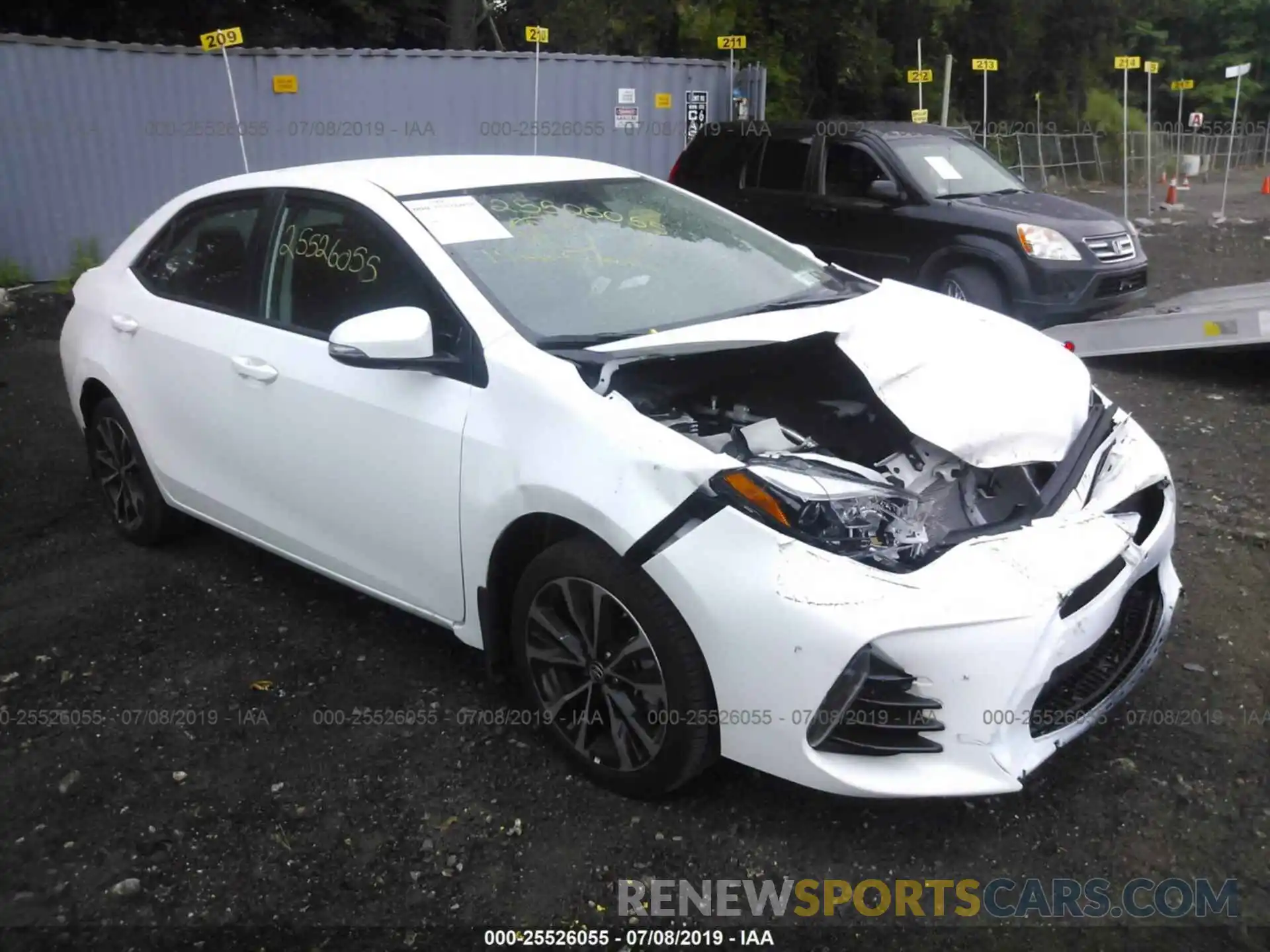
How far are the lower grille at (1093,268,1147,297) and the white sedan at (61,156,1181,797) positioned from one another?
474 cm

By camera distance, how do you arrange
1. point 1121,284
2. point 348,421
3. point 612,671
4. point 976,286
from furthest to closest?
point 976,286 → point 1121,284 → point 348,421 → point 612,671

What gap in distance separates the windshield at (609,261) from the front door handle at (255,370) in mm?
750

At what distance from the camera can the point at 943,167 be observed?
352 inches

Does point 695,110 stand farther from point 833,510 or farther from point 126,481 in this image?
point 833,510

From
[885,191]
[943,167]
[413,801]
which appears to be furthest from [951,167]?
[413,801]

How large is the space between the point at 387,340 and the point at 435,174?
3.37 feet

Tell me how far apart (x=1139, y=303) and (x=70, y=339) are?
7571 millimetres

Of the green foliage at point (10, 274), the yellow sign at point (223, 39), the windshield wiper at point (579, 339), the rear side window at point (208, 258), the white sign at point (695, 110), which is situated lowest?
the green foliage at point (10, 274)

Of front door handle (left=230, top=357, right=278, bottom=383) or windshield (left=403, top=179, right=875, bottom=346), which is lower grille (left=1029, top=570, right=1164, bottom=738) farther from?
front door handle (left=230, top=357, right=278, bottom=383)

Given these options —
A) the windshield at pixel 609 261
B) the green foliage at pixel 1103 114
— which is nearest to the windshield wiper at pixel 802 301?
the windshield at pixel 609 261

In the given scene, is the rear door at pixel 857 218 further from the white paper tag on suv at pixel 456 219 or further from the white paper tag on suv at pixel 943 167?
the white paper tag on suv at pixel 456 219

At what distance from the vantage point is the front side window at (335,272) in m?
3.41

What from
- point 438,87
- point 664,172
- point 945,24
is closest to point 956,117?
point 945,24

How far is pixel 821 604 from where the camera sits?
2.51 meters
